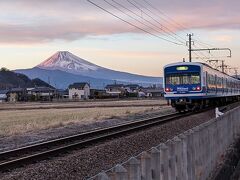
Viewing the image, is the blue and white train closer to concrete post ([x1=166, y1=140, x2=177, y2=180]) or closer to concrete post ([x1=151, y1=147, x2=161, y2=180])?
concrete post ([x1=166, y1=140, x2=177, y2=180])

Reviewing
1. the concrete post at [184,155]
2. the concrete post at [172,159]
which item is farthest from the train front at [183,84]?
the concrete post at [172,159]

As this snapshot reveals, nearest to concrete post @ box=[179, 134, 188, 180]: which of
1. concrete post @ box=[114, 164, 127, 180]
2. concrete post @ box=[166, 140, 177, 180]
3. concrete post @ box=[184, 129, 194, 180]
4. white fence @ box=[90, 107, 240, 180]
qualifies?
white fence @ box=[90, 107, 240, 180]

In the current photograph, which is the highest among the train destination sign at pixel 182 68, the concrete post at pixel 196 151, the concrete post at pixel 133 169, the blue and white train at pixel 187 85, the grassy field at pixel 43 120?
the train destination sign at pixel 182 68

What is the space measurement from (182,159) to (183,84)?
26958 millimetres

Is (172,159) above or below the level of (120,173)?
below

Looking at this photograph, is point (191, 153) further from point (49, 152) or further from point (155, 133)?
point (155, 133)

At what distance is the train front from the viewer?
33875mm

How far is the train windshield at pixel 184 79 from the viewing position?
34256 millimetres

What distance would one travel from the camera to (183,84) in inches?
1355

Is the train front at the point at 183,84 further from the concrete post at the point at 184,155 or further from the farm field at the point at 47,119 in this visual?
the concrete post at the point at 184,155

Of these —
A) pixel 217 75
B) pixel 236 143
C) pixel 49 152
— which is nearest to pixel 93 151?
pixel 49 152

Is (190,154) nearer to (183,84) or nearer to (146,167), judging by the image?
(146,167)

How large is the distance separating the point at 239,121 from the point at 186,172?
14104mm

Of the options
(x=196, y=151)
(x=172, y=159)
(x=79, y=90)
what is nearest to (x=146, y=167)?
(x=172, y=159)
